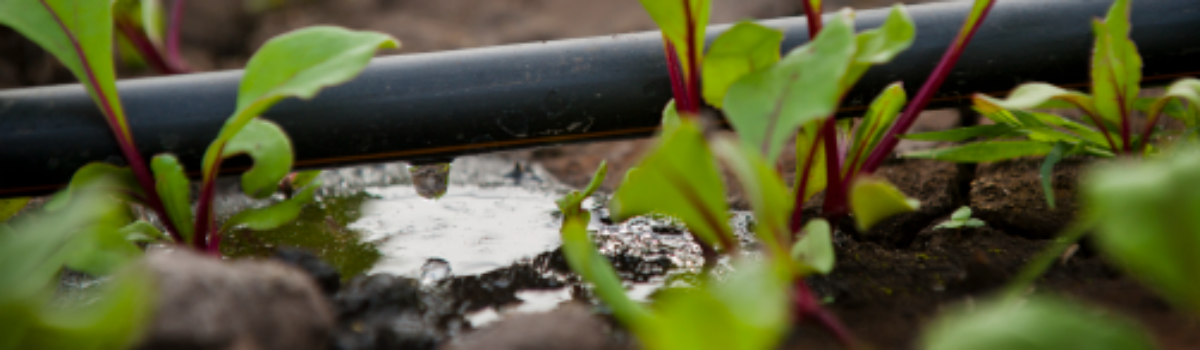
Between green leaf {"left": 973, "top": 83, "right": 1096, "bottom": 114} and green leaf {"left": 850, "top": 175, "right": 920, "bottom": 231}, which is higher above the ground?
green leaf {"left": 973, "top": 83, "right": 1096, "bottom": 114}

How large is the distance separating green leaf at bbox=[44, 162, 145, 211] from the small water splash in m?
0.36

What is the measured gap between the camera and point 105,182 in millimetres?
709

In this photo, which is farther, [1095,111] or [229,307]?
[1095,111]

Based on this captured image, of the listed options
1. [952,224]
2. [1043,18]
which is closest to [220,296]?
[952,224]

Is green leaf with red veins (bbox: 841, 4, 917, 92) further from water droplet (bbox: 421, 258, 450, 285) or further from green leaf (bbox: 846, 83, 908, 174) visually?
water droplet (bbox: 421, 258, 450, 285)

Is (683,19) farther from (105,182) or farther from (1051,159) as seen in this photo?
(105,182)

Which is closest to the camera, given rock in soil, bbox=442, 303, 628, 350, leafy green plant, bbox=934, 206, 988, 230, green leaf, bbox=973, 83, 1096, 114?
rock in soil, bbox=442, 303, 628, 350

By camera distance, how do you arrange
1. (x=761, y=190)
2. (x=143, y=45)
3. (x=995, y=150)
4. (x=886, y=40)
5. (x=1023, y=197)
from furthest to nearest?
(x=143, y=45), (x=1023, y=197), (x=995, y=150), (x=886, y=40), (x=761, y=190)

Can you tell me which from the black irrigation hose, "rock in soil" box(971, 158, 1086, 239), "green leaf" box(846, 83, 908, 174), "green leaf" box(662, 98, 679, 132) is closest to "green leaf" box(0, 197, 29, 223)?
the black irrigation hose

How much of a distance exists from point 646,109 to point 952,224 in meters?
0.40

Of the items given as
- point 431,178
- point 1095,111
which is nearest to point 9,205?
point 431,178

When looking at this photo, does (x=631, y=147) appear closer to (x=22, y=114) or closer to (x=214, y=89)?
(x=214, y=89)

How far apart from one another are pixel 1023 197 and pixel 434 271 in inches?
30.4

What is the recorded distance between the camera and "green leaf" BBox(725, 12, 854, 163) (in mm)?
538
